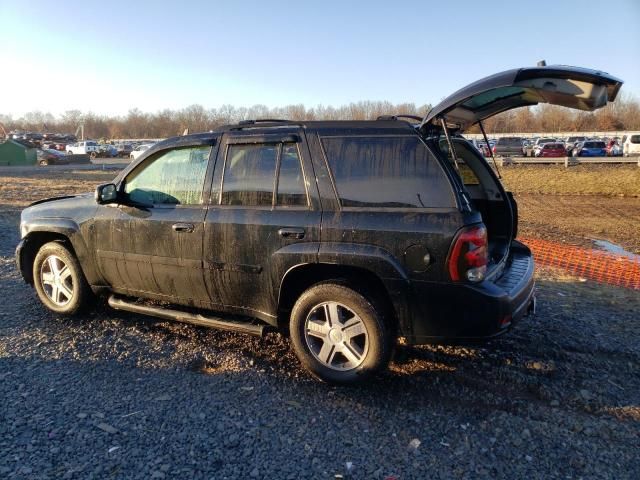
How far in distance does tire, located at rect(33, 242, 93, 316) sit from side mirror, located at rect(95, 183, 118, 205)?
88 centimetres

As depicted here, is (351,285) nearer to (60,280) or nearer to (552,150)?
(60,280)

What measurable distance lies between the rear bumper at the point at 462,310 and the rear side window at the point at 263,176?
1.16 meters

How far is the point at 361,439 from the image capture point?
301cm

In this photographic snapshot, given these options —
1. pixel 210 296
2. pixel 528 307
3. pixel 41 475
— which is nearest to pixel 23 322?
pixel 210 296

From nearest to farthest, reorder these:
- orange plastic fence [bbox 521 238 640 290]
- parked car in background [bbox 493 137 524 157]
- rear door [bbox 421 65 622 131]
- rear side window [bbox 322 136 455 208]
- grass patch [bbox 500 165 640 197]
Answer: rear door [bbox 421 65 622 131], rear side window [bbox 322 136 455 208], orange plastic fence [bbox 521 238 640 290], grass patch [bbox 500 165 640 197], parked car in background [bbox 493 137 524 157]

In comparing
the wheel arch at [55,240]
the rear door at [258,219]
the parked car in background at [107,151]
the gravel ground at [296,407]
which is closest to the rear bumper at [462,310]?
the gravel ground at [296,407]

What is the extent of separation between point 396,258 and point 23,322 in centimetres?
391

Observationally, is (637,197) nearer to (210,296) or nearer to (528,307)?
(528,307)

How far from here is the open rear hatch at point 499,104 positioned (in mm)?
3076

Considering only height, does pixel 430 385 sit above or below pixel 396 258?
below

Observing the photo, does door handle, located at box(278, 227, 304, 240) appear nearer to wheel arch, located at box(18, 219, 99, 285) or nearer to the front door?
the front door

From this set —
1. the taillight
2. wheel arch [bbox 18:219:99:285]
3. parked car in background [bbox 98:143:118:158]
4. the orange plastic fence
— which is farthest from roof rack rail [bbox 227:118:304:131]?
parked car in background [bbox 98:143:118:158]

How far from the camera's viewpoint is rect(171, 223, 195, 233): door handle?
4.04 metres

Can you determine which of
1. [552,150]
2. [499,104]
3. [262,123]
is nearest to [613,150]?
[552,150]
